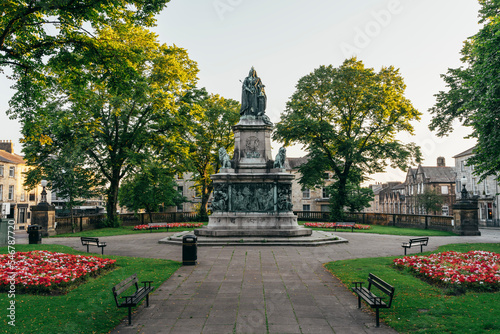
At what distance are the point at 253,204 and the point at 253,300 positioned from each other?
1221 centimetres

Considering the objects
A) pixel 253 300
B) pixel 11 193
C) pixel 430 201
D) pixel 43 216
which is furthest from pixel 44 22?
pixel 430 201

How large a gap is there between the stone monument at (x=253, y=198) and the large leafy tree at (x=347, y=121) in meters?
12.0

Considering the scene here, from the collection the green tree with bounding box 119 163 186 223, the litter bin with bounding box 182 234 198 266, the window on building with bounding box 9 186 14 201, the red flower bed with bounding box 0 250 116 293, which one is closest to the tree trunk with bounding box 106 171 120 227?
the green tree with bounding box 119 163 186 223

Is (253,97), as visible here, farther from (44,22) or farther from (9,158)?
(9,158)

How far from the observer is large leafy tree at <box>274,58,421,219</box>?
1289 inches

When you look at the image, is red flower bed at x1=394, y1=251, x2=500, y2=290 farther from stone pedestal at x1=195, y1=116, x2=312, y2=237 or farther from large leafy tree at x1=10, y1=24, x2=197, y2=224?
large leafy tree at x1=10, y1=24, x2=197, y2=224

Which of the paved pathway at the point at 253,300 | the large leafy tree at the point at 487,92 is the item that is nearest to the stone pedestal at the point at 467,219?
the large leafy tree at the point at 487,92

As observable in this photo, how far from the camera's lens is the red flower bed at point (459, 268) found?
9422mm

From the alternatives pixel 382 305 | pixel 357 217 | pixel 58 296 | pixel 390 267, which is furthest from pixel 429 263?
pixel 357 217

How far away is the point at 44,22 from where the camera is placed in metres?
10.7

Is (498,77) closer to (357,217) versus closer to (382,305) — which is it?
(382,305)

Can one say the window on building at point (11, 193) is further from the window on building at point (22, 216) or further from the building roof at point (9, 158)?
the building roof at point (9, 158)

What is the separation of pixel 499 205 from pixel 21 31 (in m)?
54.4

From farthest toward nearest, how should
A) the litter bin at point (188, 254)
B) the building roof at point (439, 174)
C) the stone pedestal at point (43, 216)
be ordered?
the building roof at point (439, 174) < the stone pedestal at point (43, 216) < the litter bin at point (188, 254)
